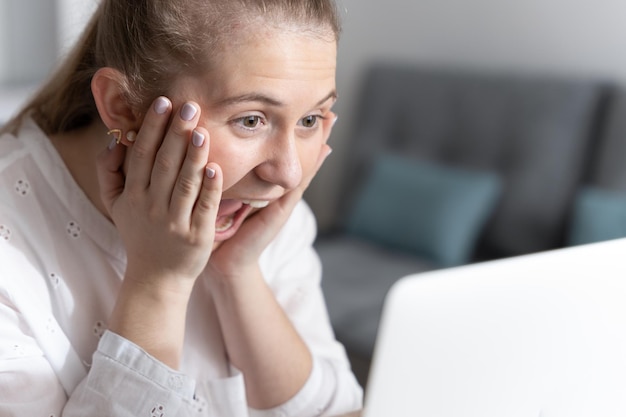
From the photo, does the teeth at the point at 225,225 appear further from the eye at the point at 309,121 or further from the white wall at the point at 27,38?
the white wall at the point at 27,38

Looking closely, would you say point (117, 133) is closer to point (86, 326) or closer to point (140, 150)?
point (140, 150)

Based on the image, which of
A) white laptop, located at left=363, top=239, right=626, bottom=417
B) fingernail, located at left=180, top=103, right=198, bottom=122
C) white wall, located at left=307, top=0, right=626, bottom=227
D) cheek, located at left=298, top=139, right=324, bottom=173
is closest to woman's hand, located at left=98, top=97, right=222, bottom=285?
fingernail, located at left=180, top=103, right=198, bottom=122

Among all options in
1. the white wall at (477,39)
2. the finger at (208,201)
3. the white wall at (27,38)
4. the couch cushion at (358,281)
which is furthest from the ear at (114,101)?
the white wall at (27,38)

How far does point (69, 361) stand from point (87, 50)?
0.36m

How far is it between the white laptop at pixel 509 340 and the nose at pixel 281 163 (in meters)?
0.34

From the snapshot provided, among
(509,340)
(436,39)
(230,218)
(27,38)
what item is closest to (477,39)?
(436,39)

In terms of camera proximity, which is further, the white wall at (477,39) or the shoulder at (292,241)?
the white wall at (477,39)

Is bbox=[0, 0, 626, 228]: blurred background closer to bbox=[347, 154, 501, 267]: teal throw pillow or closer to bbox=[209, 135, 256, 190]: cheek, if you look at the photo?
bbox=[347, 154, 501, 267]: teal throw pillow

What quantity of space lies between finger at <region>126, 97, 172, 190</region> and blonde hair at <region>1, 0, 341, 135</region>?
28 mm

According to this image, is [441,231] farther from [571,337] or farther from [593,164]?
[571,337]

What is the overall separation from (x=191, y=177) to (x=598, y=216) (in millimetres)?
1878

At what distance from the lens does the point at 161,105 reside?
31.4 inches

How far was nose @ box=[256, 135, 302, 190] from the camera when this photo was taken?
82 cm

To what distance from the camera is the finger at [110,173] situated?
877 mm
